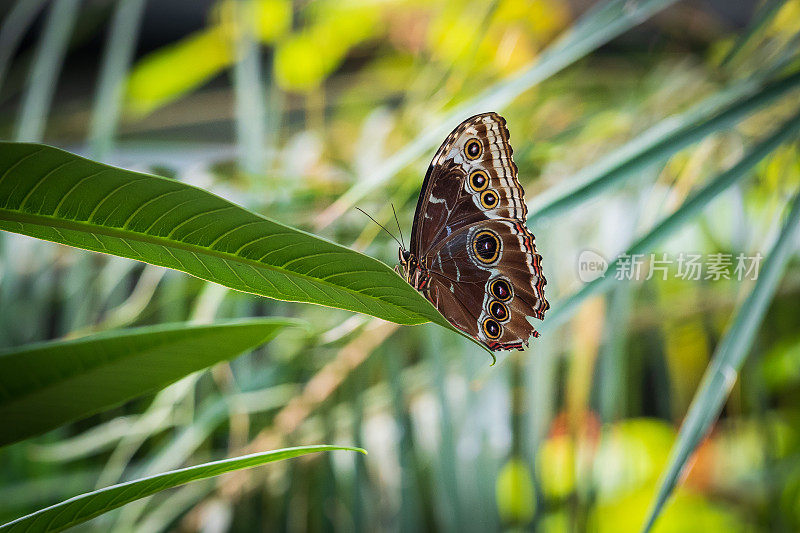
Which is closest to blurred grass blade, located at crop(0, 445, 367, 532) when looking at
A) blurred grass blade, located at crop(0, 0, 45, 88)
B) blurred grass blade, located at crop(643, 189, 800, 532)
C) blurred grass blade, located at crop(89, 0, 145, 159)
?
blurred grass blade, located at crop(643, 189, 800, 532)

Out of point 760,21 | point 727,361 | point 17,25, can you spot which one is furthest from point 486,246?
point 17,25

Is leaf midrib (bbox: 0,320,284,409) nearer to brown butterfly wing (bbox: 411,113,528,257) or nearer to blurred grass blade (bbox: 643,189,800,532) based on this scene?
brown butterfly wing (bbox: 411,113,528,257)

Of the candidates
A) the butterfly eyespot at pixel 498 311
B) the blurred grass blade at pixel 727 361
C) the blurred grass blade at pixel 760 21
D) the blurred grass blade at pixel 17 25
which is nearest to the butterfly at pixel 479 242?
the butterfly eyespot at pixel 498 311

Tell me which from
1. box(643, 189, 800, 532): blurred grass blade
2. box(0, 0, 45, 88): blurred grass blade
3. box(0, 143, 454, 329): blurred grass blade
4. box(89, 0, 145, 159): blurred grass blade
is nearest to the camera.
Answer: box(0, 143, 454, 329): blurred grass blade

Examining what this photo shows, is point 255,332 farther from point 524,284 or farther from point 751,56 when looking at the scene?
point 751,56

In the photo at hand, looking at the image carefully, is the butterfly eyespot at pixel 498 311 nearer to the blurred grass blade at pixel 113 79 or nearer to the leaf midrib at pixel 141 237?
the leaf midrib at pixel 141 237

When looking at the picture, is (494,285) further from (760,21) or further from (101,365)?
(760,21)
